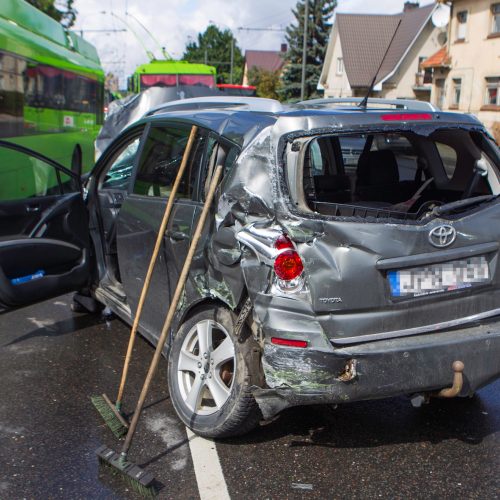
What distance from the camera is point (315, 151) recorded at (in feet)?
14.4

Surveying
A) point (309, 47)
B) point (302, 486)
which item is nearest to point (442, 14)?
point (309, 47)

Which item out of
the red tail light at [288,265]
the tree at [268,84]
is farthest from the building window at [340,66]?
the red tail light at [288,265]

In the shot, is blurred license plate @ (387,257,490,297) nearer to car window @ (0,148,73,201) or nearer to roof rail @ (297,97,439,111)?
roof rail @ (297,97,439,111)

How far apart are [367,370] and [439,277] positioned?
Answer: 0.62 m

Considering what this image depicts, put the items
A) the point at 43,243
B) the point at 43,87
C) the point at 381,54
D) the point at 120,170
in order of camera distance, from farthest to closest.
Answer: the point at 381,54 < the point at 43,87 < the point at 120,170 < the point at 43,243

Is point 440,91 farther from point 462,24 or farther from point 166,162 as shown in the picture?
point 166,162

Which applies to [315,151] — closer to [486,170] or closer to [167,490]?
A: [486,170]

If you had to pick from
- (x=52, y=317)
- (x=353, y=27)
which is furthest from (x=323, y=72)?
(x=52, y=317)

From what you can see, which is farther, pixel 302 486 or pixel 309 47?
pixel 309 47

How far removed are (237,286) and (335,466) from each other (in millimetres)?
1081

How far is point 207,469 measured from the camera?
343 cm

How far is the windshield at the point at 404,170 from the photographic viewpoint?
13.3 feet

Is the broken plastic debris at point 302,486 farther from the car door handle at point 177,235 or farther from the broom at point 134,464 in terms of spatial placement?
the car door handle at point 177,235

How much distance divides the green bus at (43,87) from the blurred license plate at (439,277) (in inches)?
277
